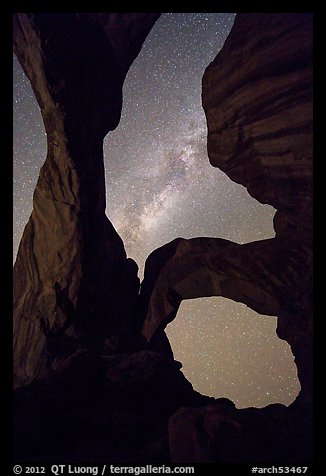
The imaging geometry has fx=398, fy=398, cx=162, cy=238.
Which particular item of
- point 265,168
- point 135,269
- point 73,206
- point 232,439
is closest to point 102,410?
point 232,439

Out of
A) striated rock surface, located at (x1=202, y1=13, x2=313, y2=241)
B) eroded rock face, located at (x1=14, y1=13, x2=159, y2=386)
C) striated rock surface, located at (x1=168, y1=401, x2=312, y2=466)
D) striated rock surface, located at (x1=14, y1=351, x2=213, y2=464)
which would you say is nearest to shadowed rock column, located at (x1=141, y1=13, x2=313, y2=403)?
striated rock surface, located at (x1=202, y1=13, x2=313, y2=241)

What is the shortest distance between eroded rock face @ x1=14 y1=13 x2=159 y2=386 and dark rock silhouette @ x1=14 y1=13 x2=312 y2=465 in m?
0.06

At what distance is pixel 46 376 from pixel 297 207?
1027 cm

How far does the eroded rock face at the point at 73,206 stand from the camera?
1458cm

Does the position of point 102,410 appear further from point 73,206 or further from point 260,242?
point 260,242

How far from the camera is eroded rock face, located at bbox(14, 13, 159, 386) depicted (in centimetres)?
1458

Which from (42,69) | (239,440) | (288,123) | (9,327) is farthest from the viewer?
(42,69)

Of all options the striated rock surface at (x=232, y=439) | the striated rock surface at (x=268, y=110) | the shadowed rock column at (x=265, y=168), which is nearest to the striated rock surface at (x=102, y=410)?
the striated rock surface at (x=232, y=439)

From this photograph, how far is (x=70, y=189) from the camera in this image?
15688 millimetres

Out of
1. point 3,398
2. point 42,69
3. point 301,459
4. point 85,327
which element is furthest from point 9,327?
point 42,69

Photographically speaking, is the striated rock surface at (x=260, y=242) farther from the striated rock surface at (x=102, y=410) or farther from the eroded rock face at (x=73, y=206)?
the eroded rock face at (x=73, y=206)

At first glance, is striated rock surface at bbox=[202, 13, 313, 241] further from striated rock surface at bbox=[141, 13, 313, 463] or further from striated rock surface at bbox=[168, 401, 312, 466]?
striated rock surface at bbox=[168, 401, 312, 466]

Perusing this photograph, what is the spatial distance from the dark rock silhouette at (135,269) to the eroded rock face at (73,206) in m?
0.06

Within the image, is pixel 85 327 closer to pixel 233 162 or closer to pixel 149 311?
pixel 149 311
